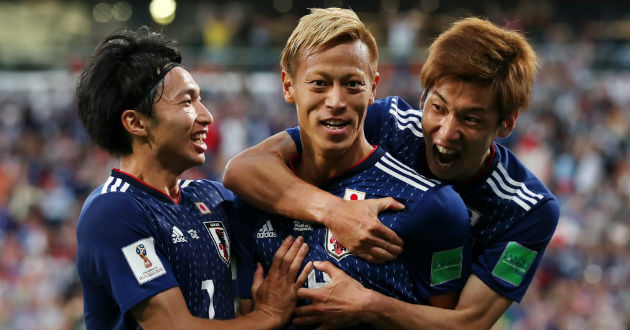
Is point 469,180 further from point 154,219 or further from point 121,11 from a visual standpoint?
point 121,11

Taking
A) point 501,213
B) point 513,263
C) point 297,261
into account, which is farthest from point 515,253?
point 297,261

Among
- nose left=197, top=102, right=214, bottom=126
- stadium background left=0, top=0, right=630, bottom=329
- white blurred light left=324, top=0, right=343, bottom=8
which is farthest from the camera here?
white blurred light left=324, top=0, right=343, bottom=8

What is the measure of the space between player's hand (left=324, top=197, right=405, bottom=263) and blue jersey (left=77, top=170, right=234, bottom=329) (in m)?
0.57

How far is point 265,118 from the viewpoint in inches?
452

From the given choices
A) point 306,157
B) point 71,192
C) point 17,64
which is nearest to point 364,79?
point 306,157

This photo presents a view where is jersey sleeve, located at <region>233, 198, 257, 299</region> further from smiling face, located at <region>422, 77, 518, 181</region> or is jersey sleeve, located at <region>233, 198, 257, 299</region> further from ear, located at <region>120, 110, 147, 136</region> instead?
smiling face, located at <region>422, 77, 518, 181</region>

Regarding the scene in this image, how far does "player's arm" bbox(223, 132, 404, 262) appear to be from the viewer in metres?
2.84

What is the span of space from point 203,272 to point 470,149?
121cm

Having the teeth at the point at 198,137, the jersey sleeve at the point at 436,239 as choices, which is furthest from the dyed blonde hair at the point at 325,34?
the jersey sleeve at the point at 436,239

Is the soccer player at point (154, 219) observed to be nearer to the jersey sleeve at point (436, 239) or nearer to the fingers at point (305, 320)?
the fingers at point (305, 320)

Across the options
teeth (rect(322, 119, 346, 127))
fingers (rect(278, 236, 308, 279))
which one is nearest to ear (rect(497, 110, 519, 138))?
teeth (rect(322, 119, 346, 127))

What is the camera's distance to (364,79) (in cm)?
296

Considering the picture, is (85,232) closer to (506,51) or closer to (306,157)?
(306,157)

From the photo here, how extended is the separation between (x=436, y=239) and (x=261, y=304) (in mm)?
772
